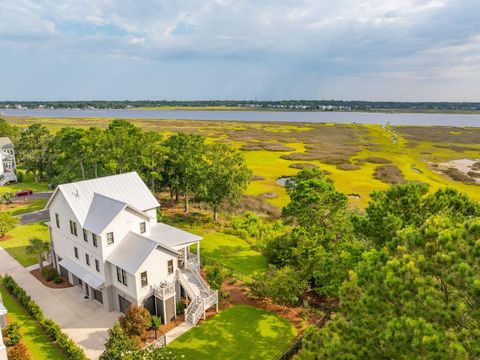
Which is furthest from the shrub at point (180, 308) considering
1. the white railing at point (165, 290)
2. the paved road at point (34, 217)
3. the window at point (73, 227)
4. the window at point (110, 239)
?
the paved road at point (34, 217)

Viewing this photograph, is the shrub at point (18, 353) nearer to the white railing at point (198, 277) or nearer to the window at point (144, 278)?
the window at point (144, 278)

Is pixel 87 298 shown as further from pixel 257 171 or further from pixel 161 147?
pixel 257 171

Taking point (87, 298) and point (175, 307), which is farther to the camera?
point (87, 298)

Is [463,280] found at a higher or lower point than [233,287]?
higher

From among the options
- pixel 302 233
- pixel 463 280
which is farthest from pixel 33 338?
pixel 463 280

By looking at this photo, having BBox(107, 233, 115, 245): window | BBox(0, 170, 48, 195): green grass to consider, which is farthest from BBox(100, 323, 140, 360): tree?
BBox(0, 170, 48, 195): green grass

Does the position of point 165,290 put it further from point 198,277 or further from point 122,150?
point 122,150

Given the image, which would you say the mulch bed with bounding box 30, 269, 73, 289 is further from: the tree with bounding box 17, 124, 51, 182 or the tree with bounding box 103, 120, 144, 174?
the tree with bounding box 17, 124, 51, 182
